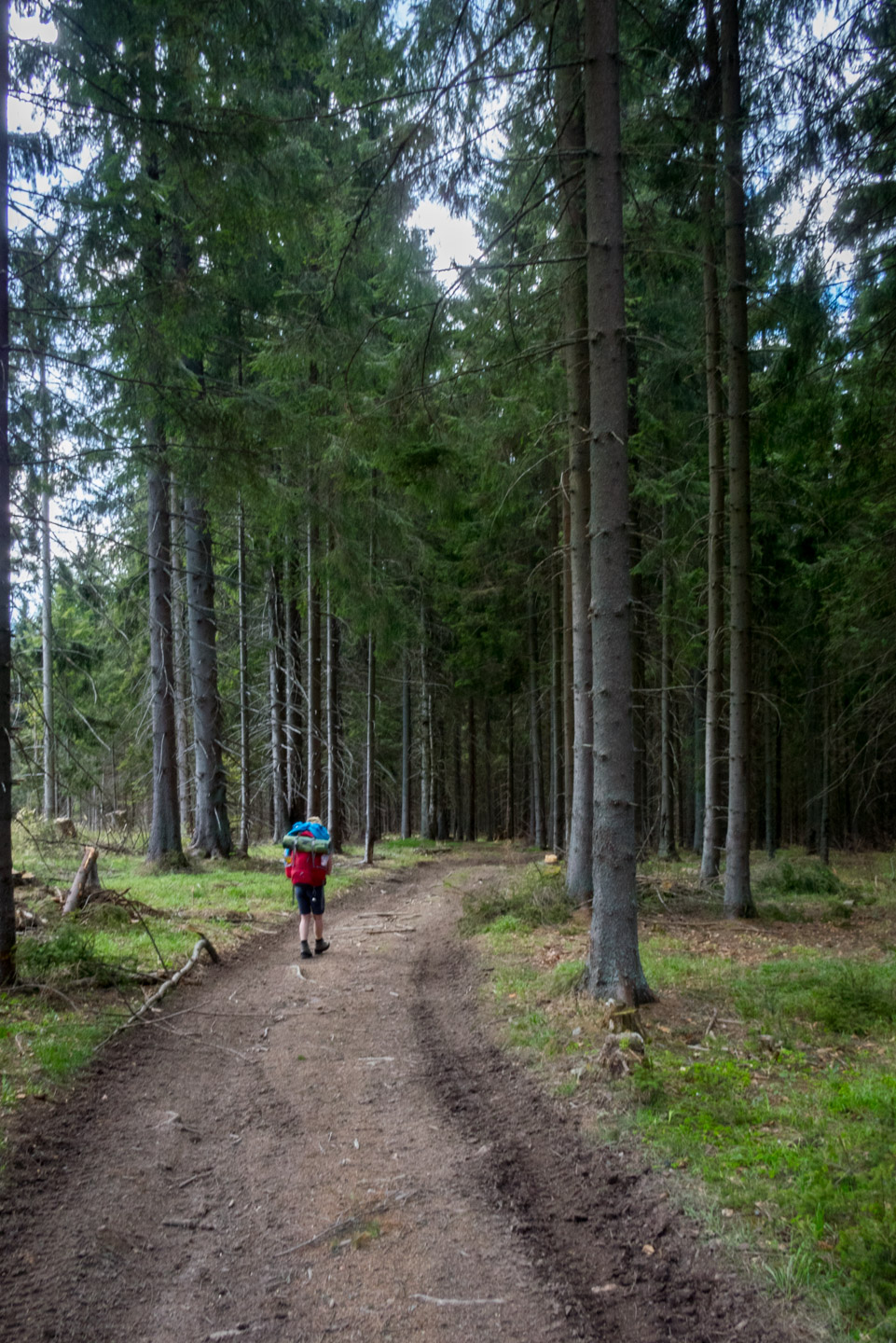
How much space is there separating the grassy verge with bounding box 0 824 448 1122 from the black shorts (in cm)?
111

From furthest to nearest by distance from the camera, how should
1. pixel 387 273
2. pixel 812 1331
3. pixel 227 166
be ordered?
pixel 387 273
pixel 227 166
pixel 812 1331

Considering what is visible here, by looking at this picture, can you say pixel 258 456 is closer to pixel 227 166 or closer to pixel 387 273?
pixel 227 166

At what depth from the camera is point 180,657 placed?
2442 cm

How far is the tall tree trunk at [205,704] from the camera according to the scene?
1816 cm

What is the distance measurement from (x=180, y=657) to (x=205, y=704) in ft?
21.8

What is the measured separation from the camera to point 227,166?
8344mm

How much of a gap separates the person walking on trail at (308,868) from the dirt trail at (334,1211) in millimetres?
2972

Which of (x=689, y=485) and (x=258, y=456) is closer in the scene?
(x=258, y=456)

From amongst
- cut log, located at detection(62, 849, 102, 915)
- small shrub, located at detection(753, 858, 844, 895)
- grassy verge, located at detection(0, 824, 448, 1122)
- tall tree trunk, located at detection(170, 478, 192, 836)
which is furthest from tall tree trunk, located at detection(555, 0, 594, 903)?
tall tree trunk, located at detection(170, 478, 192, 836)

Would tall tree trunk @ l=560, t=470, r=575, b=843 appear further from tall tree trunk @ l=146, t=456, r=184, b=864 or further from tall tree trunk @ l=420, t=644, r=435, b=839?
tall tree trunk @ l=420, t=644, r=435, b=839

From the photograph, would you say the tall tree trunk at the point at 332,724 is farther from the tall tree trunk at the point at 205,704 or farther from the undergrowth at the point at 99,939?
the undergrowth at the point at 99,939

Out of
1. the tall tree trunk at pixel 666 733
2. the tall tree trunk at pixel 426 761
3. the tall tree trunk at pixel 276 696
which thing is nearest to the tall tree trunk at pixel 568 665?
the tall tree trunk at pixel 666 733

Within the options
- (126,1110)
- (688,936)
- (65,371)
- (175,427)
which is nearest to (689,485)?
(688,936)

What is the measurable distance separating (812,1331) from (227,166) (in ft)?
33.1
